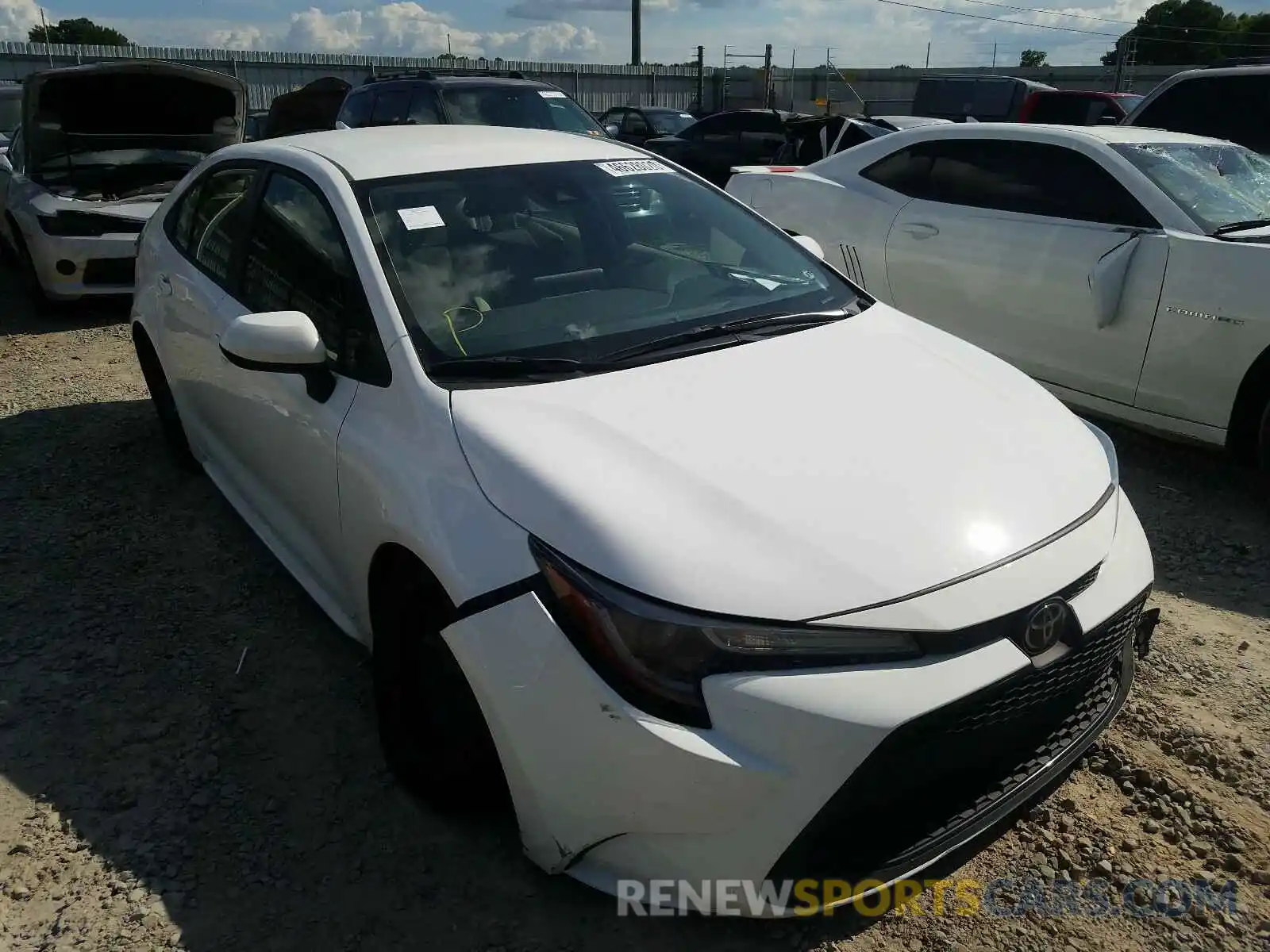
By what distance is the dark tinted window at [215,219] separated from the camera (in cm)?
356

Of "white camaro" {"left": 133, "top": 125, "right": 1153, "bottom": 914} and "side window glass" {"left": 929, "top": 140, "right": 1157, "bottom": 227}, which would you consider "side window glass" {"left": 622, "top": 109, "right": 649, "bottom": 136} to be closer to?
"side window glass" {"left": 929, "top": 140, "right": 1157, "bottom": 227}

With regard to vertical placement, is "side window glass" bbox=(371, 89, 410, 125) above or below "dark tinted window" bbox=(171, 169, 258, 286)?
below

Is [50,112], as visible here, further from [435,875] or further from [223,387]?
[435,875]

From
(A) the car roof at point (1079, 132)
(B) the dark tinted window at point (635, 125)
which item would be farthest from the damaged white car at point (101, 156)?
(B) the dark tinted window at point (635, 125)

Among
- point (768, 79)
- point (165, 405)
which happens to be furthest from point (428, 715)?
point (768, 79)

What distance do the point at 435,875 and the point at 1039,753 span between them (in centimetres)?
140

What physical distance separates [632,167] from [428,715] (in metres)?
2.00

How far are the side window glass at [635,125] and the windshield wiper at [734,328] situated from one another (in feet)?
50.1

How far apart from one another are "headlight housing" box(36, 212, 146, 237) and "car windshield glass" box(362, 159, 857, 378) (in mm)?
5404

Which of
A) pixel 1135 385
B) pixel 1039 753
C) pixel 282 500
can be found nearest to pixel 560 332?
pixel 282 500

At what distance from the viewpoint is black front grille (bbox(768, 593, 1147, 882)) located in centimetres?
183

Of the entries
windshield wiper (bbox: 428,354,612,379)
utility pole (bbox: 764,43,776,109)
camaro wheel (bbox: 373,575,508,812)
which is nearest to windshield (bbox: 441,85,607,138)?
windshield wiper (bbox: 428,354,612,379)

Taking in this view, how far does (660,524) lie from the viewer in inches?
77.1

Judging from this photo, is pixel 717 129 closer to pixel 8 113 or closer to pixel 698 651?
pixel 8 113
